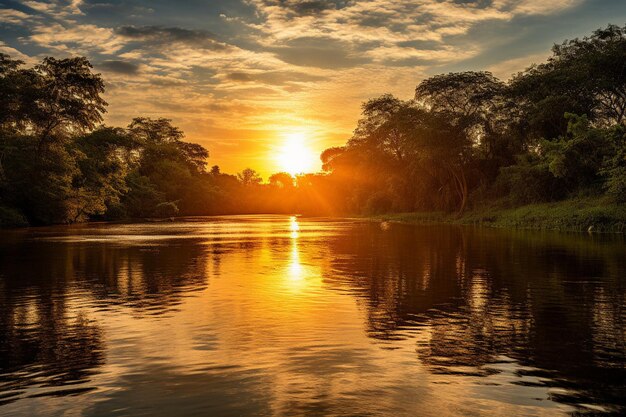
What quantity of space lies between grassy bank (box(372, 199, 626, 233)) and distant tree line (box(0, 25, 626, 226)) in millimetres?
1675

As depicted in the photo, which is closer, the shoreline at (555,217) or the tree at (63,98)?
the shoreline at (555,217)

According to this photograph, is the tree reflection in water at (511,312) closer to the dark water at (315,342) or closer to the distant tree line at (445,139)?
the dark water at (315,342)

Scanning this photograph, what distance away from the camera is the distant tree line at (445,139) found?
5825 cm

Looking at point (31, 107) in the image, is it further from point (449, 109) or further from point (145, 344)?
point (145, 344)

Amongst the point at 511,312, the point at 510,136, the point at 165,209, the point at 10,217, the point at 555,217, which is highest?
the point at 510,136

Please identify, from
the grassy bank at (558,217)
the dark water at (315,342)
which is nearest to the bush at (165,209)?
the grassy bank at (558,217)

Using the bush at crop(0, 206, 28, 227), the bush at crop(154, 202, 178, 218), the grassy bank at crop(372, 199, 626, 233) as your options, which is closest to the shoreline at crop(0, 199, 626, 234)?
the grassy bank at crop(372, 199, 626, 233)

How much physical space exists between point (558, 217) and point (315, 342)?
4997 centimetres

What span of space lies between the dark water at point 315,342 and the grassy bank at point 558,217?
2855cm

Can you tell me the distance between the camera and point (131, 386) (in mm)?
8125

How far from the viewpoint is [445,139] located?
243 ft

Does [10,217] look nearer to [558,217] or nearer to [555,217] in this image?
[555,217]

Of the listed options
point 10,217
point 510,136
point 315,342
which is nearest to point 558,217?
point 510,136

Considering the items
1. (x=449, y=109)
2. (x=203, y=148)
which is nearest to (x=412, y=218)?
(x=449, y=109)
